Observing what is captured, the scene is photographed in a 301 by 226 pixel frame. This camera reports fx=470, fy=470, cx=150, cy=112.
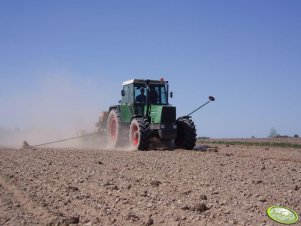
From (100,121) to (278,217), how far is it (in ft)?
50.7

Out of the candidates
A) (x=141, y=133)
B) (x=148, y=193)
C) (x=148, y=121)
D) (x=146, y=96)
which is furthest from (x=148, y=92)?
(x=148, y=193)

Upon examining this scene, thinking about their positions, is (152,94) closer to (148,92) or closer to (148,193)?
(148,92)

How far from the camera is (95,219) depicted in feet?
20.4

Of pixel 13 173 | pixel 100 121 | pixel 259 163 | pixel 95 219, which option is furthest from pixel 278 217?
pixel 100 121

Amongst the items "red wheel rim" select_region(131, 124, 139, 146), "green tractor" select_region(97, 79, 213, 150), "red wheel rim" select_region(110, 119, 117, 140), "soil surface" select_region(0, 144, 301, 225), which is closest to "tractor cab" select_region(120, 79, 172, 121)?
"green tractor" select_region(97, 79, 213, 150)

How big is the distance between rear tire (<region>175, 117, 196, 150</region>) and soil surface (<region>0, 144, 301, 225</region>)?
5077 millimetres

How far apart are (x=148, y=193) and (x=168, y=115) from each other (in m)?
8.57

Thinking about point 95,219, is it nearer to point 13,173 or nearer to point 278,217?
point 278,217

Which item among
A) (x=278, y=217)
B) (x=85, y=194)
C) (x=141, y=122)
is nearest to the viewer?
(x=278, y=217)

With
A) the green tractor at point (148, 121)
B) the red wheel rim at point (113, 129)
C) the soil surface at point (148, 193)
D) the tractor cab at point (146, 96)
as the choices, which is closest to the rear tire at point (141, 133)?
the green tractor at point (148, 121)

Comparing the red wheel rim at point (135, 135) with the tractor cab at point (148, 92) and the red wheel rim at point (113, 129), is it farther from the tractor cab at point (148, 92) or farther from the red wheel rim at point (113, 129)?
the red wheel rim at point (113, 129)

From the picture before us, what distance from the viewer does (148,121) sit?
52.9 ft

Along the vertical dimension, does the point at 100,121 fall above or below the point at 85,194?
above

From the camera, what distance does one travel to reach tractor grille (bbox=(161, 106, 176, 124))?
15797 millimetres
